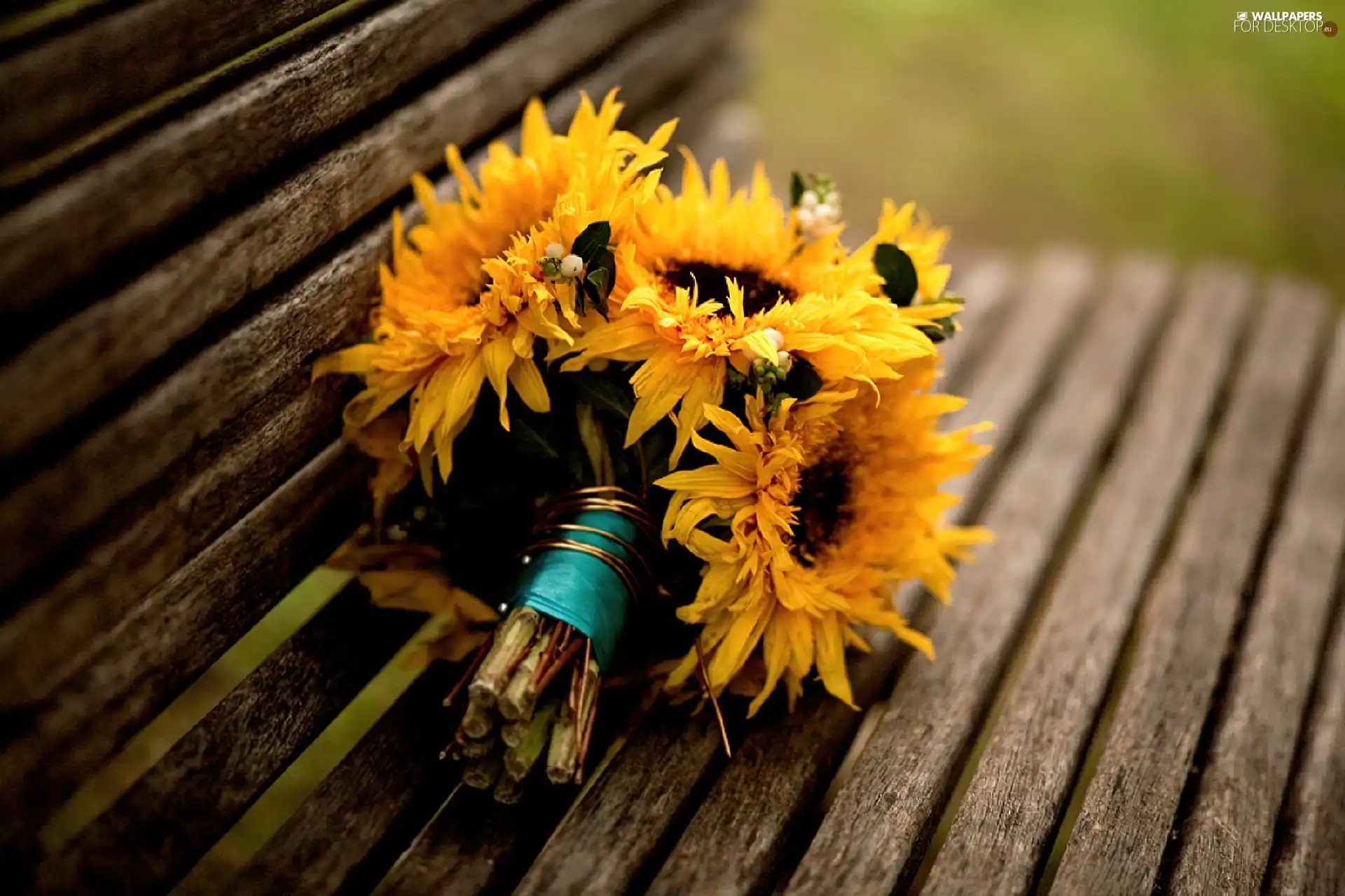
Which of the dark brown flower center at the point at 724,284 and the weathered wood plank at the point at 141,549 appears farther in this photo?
the dark brown flower center at the point at 724,284

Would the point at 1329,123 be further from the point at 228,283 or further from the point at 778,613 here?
the point at 228,283

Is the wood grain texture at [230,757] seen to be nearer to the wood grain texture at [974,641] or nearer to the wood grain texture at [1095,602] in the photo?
the wood grain texture at [974,641]

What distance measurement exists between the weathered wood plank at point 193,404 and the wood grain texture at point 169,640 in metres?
0.12

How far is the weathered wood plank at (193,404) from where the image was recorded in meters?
0.93

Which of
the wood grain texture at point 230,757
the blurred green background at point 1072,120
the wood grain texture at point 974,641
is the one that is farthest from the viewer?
the blurred green background at point 1072,120

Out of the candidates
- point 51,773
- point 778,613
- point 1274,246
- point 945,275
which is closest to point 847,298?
point 945,275

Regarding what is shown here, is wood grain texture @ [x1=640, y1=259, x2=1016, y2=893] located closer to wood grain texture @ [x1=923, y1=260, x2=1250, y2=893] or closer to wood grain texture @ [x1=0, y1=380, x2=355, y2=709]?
wood grain texture @ [x1=923, y1=260, x2=1250, y2=893]

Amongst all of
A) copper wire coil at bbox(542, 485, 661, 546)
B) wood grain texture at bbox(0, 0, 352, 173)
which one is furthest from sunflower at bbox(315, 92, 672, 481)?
wood grain texture at bbox(0, 0, 352, 173)

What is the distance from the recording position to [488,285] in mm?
1123

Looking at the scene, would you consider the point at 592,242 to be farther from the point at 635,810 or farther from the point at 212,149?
the point at 635,810

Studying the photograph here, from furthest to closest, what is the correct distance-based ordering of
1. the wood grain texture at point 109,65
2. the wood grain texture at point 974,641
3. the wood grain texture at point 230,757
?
the wood grain texture at point 974,641 → the wood grain texture at point 230,757 → the wood grain texture at point 109,65

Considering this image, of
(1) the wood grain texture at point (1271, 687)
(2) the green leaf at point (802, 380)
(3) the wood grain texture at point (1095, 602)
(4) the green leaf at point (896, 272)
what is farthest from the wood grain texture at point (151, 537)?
(1) the wood grain texture at point (1271, 687)

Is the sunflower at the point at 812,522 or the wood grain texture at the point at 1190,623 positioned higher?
the sunflower at the point at 812,522

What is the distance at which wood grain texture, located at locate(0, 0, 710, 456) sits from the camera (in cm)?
93
